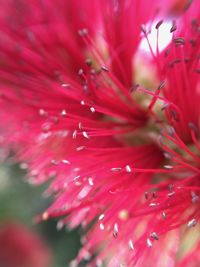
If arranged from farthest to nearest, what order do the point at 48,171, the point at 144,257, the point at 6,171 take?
the point at 6,171
the point at 48,171
the point at 144,257

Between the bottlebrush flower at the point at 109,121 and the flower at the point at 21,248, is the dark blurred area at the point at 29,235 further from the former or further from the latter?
the bottlebrush flower at the point at 109,121

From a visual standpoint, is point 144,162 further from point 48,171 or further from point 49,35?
point 49,35

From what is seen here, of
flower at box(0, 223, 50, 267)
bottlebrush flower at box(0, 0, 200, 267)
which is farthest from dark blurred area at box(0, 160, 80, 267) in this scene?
bottlebrush flower at box(0, 0, 200, 267)

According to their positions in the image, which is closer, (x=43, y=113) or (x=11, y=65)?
(x=43, y=113)

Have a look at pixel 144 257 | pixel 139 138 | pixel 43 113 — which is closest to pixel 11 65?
pixel 43 113

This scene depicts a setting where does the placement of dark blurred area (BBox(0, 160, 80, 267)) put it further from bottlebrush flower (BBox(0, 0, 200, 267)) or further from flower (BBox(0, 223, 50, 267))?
bottlebrush flower (BBox(0, 0, 200, 267))

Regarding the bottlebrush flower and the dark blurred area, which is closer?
the bottlebrush flower

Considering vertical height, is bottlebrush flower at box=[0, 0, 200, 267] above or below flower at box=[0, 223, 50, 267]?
above
